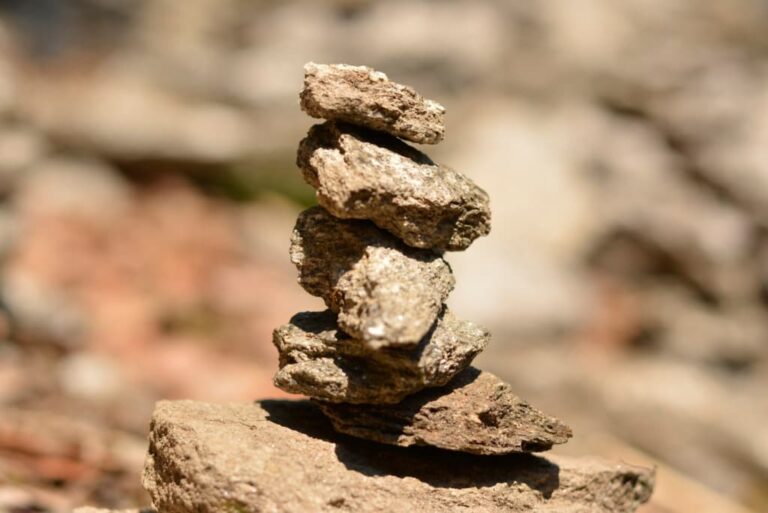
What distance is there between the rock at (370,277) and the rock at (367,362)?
0.16 meters

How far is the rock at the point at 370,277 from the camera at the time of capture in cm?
471

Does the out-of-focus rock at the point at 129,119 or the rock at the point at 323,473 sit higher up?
the out-of-focus rock at the point at 129,119

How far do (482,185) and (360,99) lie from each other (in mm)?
16194

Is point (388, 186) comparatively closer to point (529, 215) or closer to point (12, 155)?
point (12, 155)

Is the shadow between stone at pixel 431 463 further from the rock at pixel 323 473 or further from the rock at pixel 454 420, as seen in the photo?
the rock at pixel 454 420

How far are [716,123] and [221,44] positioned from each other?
12286 millimetres

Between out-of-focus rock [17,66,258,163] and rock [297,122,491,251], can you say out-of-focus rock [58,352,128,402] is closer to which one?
rock [297,122,491,251]

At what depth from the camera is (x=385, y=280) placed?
4.92m

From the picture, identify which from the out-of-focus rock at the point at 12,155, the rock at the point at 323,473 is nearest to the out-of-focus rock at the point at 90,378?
the out-of-focus rock at the point at 12,155

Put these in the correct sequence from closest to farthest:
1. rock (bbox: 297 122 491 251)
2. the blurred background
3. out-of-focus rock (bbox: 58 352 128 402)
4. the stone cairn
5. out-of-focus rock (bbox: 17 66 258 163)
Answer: the stone cairn
rock (bbox: 297 122 491 251)
out-of-focus rock (bbox: 58 352 128 402)
the blurred background
out-of-focus rock (bbox: 17 66 258 163)

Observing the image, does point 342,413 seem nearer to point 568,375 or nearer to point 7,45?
point 568,375

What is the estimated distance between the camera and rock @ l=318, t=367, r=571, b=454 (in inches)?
202

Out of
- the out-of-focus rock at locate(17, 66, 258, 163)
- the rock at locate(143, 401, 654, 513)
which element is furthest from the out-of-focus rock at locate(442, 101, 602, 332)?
the rock at locate(143, 401, 654, 513)

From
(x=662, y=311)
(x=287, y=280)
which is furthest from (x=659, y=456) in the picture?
(x=287, y=280)
